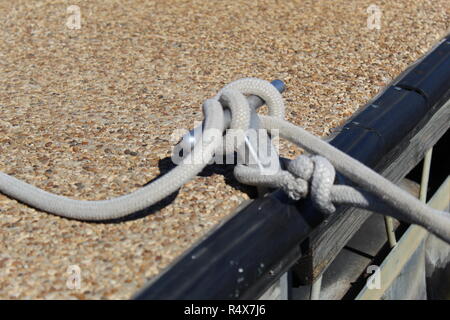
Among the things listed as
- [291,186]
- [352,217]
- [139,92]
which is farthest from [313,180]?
[139,92]

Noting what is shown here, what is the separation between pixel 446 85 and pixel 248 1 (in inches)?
36.2

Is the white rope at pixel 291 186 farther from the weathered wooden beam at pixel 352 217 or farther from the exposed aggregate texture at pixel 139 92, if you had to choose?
the weathered wooden beam at pixel 352 217

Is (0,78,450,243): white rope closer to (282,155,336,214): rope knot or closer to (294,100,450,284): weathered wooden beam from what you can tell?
(282,155,336,214): rope knot

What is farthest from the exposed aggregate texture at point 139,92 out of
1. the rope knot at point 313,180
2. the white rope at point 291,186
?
the rope knot at point 313,180

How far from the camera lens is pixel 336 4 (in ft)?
7.87

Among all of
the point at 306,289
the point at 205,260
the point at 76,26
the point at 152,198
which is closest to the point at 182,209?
Result: the point at 152,198

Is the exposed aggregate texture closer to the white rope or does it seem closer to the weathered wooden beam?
the white rope

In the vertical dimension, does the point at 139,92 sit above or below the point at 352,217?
above

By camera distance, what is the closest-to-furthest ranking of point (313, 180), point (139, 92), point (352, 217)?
point (313, 180)
point (352, 217)
point (139, 92)

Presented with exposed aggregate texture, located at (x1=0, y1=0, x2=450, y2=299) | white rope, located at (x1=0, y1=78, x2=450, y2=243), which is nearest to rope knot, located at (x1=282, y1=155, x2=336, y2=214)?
white rope, located at (x1=0, y1=78, x2=450, y2=243)

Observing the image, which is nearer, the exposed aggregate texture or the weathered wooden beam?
the exposed aggregate texture

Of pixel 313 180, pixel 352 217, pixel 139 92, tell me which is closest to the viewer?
pixel 313 180

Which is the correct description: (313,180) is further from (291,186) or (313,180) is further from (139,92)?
(139,92)
